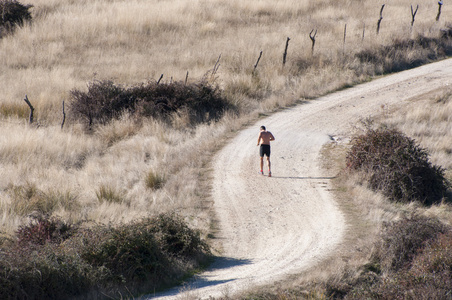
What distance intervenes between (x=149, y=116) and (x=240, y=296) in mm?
11368

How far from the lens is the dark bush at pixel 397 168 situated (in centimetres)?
1202

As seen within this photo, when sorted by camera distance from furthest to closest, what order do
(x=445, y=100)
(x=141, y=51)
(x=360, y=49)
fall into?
(x=141, y=51)
(x=360, y=49)
(x=445, y=100)

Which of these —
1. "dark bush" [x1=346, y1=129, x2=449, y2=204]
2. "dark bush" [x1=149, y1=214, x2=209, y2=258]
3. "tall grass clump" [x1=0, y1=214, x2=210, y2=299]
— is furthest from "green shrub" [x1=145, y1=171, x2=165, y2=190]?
"dark bush" [x1=346, y1=129, x2=449, y2=204]

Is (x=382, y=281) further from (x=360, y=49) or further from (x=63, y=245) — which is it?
(x=360, y=49)

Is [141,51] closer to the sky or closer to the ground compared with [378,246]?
closer to the sky

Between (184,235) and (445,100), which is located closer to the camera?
(184,235)

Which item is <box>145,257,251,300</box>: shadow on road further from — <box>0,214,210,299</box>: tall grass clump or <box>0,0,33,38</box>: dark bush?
<box>0,0,33,38</box>: dark bush

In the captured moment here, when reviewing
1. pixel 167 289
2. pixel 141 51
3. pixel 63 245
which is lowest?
pixel 167 289

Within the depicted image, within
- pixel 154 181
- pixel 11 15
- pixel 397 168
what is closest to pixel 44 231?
pixel 154 181

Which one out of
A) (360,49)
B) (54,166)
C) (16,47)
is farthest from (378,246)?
(16,47)

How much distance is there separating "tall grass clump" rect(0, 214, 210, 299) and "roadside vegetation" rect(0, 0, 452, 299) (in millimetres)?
24

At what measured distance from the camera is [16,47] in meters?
24.7

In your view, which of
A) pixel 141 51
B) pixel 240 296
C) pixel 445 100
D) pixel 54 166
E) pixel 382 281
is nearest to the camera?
pixel 240 296

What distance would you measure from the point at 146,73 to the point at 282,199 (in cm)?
1262
